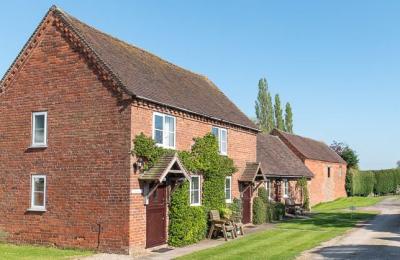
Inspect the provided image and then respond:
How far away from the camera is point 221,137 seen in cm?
2466

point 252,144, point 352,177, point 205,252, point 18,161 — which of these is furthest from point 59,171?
point 352,177

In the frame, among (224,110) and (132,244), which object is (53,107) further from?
(224,110)

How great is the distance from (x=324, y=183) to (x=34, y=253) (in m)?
37.7

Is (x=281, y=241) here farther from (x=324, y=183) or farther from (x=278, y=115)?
(x=278, y=115)

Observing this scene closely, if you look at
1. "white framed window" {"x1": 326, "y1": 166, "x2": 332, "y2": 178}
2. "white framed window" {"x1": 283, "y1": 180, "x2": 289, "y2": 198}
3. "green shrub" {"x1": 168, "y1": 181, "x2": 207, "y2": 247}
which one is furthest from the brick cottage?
"white framed window" {"x1": 326, "y1": 166, "x2": 332, "y2": 178}

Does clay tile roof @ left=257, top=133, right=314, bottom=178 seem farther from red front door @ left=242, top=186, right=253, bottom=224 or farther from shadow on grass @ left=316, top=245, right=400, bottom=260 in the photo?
shadow on grass @ left=316, top=245, right=400, bottom=260

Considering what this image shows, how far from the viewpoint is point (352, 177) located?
2391 inches

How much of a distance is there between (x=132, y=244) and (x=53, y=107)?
20.9 ft

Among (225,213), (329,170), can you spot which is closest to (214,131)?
(225,213)

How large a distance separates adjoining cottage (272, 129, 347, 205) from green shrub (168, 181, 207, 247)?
25214mm

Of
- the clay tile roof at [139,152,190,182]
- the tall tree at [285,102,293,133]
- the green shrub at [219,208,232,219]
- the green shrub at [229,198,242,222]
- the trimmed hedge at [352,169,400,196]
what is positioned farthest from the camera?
the tall tree at [285,102,293,133]

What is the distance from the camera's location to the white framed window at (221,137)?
2414cm

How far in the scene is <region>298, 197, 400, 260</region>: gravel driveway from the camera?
56.1 ft

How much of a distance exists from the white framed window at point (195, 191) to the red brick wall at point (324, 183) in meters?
23.9
